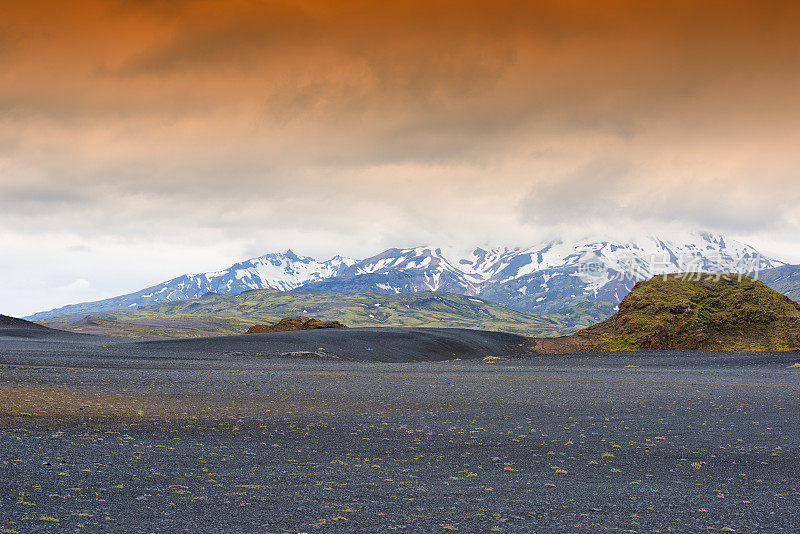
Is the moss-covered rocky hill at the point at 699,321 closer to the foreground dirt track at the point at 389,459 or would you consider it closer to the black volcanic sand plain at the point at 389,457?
the black volcanic sand plain at the point at 389,457

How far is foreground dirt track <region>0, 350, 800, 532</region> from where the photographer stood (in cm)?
897

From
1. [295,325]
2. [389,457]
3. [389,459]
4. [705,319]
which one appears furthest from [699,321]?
[389,459]

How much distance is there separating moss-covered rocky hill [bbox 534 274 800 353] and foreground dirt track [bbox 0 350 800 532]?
4223 cm

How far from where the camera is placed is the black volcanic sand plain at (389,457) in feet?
29.4

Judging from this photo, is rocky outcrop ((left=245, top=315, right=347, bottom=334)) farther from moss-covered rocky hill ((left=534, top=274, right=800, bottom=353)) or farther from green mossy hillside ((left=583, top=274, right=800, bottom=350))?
green mossy hillside ((left=583, top=274, right=800, bottom=350))

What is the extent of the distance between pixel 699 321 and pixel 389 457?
6733cm

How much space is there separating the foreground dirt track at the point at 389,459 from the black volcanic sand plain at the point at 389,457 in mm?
→ 62

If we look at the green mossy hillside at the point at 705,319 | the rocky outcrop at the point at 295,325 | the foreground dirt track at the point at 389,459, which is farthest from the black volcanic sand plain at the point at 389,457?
the rocky outcrop at the point at 295,325

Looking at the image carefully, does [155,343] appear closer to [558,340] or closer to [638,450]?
[558,340]

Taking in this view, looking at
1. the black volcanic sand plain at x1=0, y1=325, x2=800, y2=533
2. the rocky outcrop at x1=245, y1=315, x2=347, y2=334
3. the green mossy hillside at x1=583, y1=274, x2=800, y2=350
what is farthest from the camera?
the rocky outcrop at x1=245, y1=315, x2=347, y2=334

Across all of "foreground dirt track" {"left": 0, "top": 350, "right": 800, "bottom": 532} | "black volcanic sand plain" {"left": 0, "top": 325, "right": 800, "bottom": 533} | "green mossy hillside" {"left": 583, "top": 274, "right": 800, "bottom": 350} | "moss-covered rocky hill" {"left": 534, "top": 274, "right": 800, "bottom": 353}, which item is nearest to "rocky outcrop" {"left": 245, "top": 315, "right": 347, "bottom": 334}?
"moss-covered rocky hill" {"left": 534, "top": 274, "right": 800, "bottom": 353}

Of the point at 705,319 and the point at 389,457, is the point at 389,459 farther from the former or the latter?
the point at 705,319

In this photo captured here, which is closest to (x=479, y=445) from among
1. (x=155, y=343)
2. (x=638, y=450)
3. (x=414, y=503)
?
(x=638, y=450)

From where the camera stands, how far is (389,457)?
1365 centimetres
